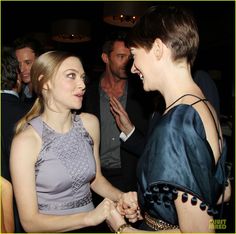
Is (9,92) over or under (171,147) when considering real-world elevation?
over

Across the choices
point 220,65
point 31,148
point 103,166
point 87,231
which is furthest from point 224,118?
point 31,148

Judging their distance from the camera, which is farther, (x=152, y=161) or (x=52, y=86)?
(x=52, y=86)

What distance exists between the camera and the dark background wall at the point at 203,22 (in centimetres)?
699

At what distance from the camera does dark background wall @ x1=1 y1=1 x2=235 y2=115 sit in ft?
22.9

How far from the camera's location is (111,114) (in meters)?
3.33

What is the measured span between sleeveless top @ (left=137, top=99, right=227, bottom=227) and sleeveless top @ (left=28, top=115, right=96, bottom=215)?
762 millimetres

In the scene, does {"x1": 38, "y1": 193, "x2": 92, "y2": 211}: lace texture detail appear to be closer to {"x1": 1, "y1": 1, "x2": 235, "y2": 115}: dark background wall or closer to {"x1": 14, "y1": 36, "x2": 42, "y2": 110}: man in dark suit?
{"x1": 14, "y1": 36, "x2": 42, "y2": 110}: man in dark suit

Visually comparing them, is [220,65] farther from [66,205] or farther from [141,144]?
[66,205]

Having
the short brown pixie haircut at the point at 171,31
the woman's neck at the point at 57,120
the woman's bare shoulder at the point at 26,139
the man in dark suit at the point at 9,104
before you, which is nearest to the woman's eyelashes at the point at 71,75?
the woman's neck at the point at 57,120

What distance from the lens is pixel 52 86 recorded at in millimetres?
2131

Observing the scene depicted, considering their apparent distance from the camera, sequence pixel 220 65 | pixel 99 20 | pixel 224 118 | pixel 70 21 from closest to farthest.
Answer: pixel 70 21
pixel 224 118
pixel 220 65
pixel 99 20

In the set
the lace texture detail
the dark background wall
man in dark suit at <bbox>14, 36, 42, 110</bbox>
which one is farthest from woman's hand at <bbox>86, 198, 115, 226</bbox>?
the dark background wall

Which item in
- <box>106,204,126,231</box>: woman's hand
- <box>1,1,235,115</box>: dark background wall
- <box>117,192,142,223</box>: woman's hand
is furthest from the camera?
<box>1,1,235,115</box>: dark background wall

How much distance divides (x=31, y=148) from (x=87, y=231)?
79cm
